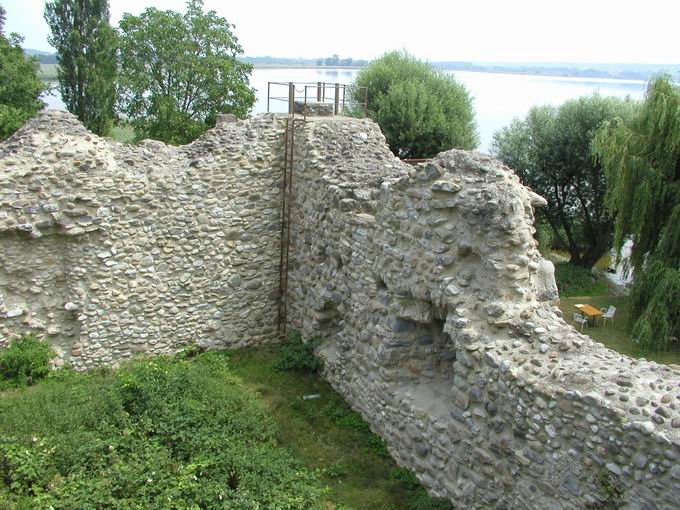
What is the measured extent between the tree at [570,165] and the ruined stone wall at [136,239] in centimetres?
1483

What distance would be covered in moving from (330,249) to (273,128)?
267 cm

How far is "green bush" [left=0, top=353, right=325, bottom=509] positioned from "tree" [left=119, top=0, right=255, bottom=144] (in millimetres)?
16427

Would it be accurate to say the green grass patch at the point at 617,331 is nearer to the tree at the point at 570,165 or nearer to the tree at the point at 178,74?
the tree at the point at 570,165

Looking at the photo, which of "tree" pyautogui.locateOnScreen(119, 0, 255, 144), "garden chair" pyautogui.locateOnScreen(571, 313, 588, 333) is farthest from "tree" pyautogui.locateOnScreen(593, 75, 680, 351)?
"tree" pyautogui.locateOnScreen(119, 0, 255, 144)

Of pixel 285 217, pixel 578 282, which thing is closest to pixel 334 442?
pixel 285 217

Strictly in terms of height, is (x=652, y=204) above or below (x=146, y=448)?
above

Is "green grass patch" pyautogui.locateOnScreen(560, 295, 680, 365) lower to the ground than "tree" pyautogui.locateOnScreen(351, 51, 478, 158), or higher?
lower

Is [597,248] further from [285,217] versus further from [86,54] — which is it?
[86,54]

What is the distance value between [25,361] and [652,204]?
13.7m

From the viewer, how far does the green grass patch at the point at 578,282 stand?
21156mm

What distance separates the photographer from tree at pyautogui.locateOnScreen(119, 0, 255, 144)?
76.3 feet

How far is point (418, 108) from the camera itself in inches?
909

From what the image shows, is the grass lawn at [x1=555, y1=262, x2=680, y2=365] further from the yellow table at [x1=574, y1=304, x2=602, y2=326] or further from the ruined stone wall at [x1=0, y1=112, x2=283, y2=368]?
the ruined stone wall at [x1=0, y1=112, x2=283, y2=368]

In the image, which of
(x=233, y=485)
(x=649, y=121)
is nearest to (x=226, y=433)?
(x=233, y=485)
